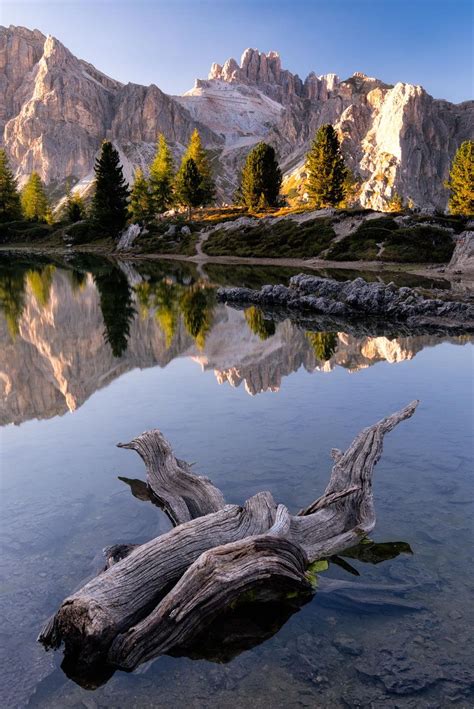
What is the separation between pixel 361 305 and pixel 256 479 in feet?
86.7

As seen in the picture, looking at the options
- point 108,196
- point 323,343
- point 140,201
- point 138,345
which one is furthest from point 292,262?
point 140,201

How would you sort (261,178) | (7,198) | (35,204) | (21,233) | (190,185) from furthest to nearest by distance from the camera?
(35,204) < (7,198) < (21,233) < (190,185) < (261,178)

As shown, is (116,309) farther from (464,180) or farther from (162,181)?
(162,181)

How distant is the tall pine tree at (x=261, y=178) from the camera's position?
382 ft

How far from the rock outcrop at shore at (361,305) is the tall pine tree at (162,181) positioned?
96621mm

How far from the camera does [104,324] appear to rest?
31.7 metres

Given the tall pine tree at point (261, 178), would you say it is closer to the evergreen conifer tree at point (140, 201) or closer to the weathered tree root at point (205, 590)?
the evergreen conifer tree at point (140, 201)

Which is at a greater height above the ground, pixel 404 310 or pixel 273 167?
pixel 273 167

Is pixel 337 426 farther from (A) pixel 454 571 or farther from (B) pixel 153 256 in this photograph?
(B) pixel 153 256

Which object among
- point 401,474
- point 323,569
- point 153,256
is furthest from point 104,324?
point 153,256

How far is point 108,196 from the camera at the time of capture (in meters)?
112

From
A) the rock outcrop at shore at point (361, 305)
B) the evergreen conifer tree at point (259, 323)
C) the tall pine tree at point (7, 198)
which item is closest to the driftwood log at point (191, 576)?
the evergreen conifer tree at point (259, 323)

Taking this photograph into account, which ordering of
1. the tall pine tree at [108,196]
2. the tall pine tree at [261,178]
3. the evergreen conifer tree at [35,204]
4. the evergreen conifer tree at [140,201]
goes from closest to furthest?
1. the tall pine tree at [108,196]
2. the tall pine tree at [261,178]
3. the evergreen conifer tree at [140,201]
4. the evergreen conifer tree at [35,204]

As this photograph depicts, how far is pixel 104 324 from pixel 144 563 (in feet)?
85.7
